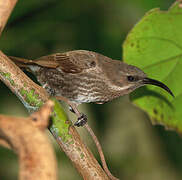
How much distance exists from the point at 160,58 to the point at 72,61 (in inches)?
37.6

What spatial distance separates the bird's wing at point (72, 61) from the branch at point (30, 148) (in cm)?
253

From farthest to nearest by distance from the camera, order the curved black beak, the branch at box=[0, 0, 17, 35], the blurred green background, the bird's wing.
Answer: the blurred green background → the bird's wing → the curved black beak → the branch at box=[0, 0, 17, 35]

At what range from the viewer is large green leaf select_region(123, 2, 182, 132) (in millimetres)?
4000

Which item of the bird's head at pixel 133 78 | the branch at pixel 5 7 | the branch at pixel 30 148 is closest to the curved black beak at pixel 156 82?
the bird's head at pixel 133 78

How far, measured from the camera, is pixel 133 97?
434 centimetres

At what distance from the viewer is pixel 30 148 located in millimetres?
1735

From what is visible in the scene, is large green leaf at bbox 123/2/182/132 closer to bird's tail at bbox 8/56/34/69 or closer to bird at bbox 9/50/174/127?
bird at bbox 9/50/174/127

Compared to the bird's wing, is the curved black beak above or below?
below

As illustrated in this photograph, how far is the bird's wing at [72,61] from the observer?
432 cm

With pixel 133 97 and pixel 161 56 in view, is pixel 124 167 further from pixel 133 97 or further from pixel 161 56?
pixel 161 56

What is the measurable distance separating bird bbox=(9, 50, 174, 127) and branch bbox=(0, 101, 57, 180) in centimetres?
241

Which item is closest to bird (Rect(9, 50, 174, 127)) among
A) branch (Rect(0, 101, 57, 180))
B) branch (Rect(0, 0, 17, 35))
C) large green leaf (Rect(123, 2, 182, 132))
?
large green leaf (Rect(123, 2, 182, 132))

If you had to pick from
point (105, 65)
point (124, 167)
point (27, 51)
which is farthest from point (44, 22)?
point (124, 167)

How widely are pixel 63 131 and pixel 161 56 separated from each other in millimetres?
1842
